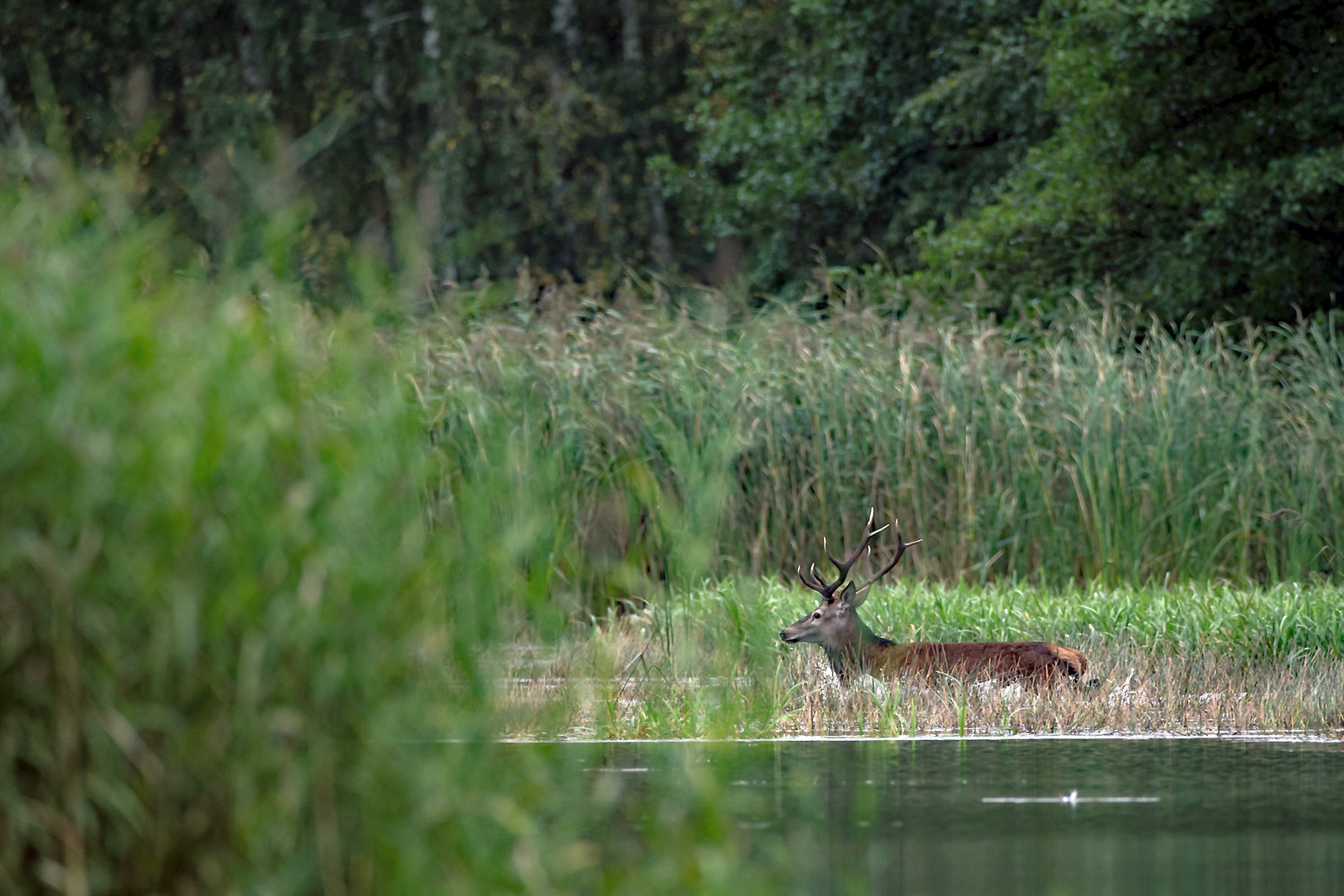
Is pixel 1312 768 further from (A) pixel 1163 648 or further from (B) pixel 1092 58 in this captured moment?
(B) pixel 1092 58

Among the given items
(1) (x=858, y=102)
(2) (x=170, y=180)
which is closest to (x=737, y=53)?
(1) (x=858, y=102)

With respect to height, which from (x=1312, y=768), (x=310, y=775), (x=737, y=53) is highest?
(x=737, y=53)

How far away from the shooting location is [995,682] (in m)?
7.40

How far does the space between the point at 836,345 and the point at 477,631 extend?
7728 millimetres

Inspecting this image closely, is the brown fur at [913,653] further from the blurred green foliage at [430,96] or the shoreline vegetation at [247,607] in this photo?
the blurred green foliage at [430,96]

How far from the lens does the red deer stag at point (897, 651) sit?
24.4 feet

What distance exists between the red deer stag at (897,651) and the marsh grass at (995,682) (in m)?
0.09

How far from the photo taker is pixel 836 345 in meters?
11.2

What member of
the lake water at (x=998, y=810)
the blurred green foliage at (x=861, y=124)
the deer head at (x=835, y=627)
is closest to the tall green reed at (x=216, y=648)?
the lake water at (x=998, y=810)

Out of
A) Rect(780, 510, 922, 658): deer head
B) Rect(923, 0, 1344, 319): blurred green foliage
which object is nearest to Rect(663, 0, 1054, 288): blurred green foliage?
Rect(923, 0, 1344, 319): blurred green foliage

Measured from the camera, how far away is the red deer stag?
743 cm

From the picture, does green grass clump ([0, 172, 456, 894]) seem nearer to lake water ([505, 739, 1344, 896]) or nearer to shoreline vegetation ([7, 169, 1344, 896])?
shoreline vegetation ([7, 169, 1344, 896])

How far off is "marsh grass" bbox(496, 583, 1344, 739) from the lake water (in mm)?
253

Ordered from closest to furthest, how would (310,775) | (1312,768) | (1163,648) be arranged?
1. (310,775)
2. (1312,768)
3. (1163,648)
